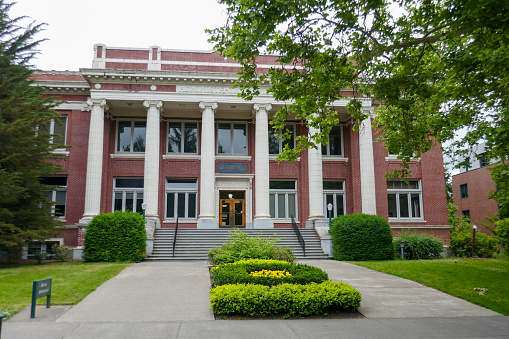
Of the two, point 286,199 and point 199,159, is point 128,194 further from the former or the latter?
point 286,199

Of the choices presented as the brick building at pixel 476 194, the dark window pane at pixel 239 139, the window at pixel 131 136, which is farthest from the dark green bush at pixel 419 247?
the brick building at pixel 476 194

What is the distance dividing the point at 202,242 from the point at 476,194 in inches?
1375

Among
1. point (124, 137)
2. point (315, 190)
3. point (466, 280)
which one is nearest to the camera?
point (466, 280)

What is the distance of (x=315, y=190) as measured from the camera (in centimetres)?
2611

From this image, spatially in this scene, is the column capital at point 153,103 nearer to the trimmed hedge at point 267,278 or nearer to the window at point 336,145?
the window at point 336,145

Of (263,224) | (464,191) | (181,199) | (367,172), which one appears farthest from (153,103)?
(464,191)

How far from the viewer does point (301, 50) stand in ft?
33.5

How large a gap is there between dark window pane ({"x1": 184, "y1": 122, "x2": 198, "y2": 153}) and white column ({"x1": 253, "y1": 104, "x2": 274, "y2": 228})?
4.77 meters

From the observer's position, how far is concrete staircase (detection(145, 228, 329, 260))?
70.4 ft

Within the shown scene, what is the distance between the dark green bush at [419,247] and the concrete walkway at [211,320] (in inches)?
437

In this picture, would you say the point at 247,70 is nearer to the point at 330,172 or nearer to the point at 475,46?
the point at 475,46

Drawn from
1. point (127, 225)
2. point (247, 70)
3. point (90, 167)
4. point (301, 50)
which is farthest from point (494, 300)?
point (90, 167)

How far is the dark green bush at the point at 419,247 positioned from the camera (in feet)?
73.6

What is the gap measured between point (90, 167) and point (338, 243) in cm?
1496
